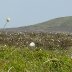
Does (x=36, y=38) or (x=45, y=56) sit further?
(x=36, y=38)

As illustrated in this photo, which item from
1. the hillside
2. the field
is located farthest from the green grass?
the hillside

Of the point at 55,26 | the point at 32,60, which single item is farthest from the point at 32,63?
the point at 55,26

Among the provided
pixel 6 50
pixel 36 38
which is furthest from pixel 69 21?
pixel 6 50

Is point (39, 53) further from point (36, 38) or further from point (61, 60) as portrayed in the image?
point (36, 38)

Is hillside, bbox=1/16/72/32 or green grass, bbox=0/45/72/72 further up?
green grass, bbox=0/45/72/72

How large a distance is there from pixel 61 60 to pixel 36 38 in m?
14.1

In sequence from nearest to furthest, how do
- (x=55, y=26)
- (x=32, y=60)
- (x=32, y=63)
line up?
(x=32, y=63), (x=32, y=60), (x=55, y=26)

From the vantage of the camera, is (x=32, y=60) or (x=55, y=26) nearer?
(x=32, y=60)

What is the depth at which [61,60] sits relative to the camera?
11.0m

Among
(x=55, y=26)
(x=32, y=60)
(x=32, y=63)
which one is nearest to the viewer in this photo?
(x=32, y=63)

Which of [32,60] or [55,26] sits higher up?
[32,60]

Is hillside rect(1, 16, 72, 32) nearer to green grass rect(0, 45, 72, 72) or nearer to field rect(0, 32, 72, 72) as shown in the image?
field rect(0, 32, 72, 72)

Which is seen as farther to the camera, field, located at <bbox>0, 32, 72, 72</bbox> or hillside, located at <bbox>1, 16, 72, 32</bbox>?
hillside, located at <bbox>1, 16, 72, 32</bbox>

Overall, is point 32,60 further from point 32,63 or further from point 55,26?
point 55,26
